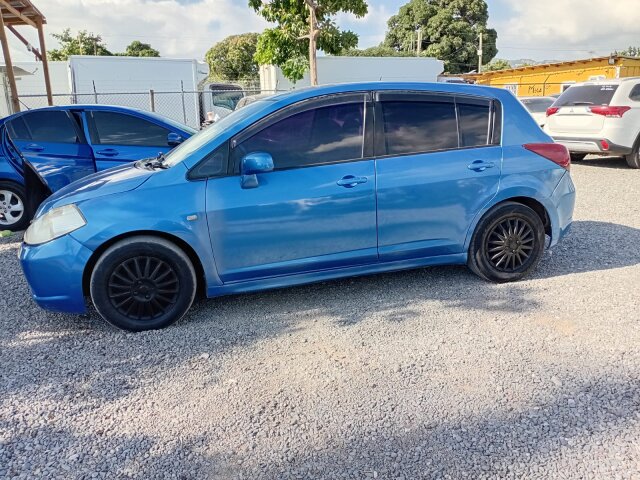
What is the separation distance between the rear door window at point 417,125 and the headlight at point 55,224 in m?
2.34

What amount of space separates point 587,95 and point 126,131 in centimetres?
894

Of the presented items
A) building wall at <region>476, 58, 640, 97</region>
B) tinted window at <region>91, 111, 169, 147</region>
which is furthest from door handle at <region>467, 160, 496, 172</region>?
building wall at <region>476, 58, 640, 97</region>

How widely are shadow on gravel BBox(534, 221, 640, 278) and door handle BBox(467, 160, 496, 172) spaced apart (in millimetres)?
1176

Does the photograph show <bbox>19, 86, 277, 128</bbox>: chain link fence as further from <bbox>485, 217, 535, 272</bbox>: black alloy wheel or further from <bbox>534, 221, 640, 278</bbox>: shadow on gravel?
<bbox>485, 217, 535, 272</bbox>: black alloy wheel

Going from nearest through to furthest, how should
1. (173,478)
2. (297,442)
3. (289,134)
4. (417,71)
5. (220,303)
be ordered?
(173,478) < (297,442) < (289,134) < (220,303) < (417,71)

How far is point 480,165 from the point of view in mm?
4047

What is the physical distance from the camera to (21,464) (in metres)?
2.29

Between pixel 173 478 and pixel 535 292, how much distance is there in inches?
125

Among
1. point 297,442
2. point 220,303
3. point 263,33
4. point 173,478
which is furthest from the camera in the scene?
point 263,33

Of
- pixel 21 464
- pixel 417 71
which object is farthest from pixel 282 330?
pixel 417 71

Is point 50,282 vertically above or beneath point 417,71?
beneath

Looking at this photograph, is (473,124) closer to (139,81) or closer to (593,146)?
(593,146)

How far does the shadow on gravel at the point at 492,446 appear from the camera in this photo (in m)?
2.21

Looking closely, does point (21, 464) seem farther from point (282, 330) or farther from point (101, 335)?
point (282, 330)
